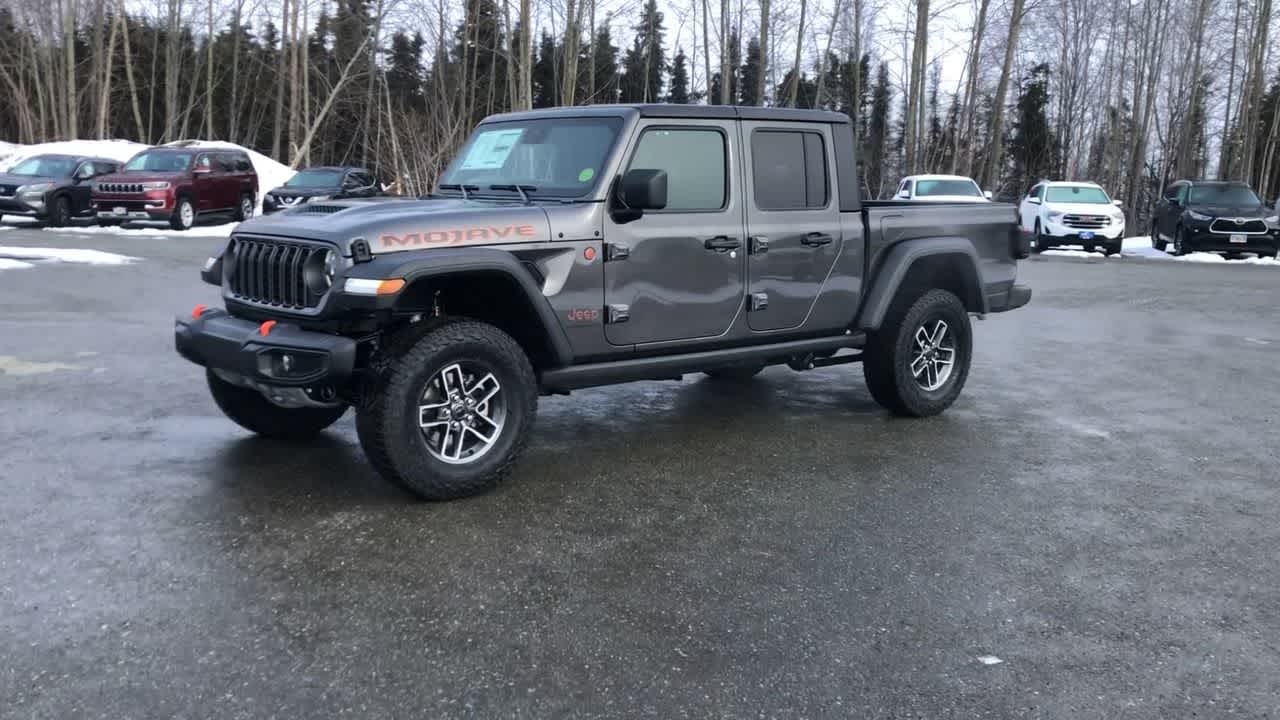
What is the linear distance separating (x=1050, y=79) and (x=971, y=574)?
217 ft

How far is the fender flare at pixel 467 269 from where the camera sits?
4.98 meters

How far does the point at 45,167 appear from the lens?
85.5 feet

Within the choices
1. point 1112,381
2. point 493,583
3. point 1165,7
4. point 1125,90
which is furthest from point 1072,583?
point 1125,90

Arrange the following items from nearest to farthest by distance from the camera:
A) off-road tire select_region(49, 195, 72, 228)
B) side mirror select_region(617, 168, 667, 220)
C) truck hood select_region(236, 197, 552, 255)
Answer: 1. truck hood select_region(236, 197, 552, 255)
2. side mirror select_region(617, 168, 667, 220)
3. off-road tire select_region(49, 195, 72, 228)

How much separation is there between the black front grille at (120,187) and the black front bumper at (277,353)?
2109 cm

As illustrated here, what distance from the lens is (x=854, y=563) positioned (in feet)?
15.0

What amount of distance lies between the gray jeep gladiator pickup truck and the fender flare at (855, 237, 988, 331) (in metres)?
0.01

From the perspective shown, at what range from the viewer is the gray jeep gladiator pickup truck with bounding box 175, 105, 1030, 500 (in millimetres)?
5121

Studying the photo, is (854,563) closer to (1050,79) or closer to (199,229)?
(199,229)

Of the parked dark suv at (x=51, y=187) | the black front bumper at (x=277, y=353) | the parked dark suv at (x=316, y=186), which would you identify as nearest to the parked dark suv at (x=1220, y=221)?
the parked dark suv at (x=316, y=186)

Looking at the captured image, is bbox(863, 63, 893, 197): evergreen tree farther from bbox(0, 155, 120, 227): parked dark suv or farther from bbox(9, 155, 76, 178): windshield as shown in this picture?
bbox(9, 155, 76, 178): windshield

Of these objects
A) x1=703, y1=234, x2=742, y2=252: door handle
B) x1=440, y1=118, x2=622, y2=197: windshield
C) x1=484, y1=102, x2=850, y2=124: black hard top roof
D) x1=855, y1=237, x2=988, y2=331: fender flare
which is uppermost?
x1=484, y1=102, x2=850, y2=124: black hard top roof

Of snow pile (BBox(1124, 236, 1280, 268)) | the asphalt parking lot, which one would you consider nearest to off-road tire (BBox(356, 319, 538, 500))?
the asphalt parking lot

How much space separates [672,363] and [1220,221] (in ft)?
74.3
